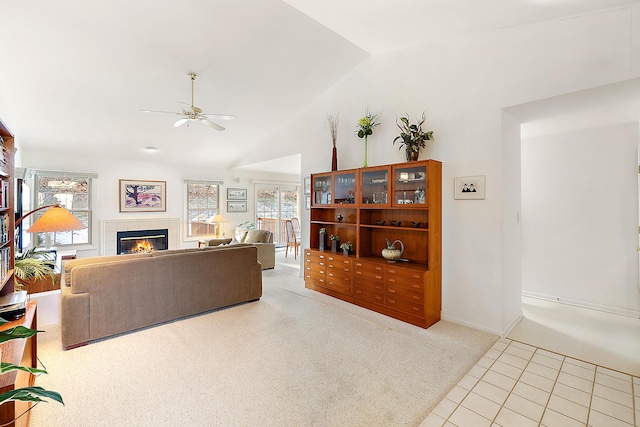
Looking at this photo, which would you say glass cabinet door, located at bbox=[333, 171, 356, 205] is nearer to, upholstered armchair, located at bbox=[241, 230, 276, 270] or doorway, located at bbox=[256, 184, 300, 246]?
upholstered armchair, located at bbox=[241, 230, 276, 270]

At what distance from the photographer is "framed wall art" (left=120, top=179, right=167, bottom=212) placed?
6.67m

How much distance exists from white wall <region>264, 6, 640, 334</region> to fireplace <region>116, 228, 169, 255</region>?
5634 mm

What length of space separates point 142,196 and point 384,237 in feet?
18.5

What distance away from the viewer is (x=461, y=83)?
11.2ft

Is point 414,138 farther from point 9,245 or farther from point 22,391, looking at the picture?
point 9,245

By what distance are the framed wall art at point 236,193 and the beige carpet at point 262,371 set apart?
5.03m

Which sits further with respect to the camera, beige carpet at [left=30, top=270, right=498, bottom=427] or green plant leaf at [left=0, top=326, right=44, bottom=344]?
→ beige carpet at [left=30, top=270, right=498, bottom=427]

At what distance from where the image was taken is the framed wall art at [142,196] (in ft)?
21.9

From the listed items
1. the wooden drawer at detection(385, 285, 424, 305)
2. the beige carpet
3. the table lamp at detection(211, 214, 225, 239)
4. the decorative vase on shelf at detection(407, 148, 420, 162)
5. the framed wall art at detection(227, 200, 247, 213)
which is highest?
the decorative vase on shelf at detection(407, 148, 420, 162)

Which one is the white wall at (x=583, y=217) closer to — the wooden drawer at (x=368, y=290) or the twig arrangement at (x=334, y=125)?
the wooden drawer at (x=368, y=290)

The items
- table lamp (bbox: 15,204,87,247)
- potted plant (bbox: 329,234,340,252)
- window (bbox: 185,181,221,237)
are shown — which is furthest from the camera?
window (bbox: 185,181,221,237)

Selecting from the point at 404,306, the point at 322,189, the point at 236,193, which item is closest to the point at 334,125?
the point at 322,189

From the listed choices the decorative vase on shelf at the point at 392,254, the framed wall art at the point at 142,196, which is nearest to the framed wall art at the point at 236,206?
the framed wall art at the point at 142,196

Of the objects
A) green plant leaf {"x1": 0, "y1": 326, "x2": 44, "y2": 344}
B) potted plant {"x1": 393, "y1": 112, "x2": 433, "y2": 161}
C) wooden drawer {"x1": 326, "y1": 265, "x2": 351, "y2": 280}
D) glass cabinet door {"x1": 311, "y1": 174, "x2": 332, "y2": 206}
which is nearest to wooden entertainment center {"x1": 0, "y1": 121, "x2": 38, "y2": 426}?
green plant leaf {"x1": 0, "y1": 326, "x2": 44, "y2": 344}
